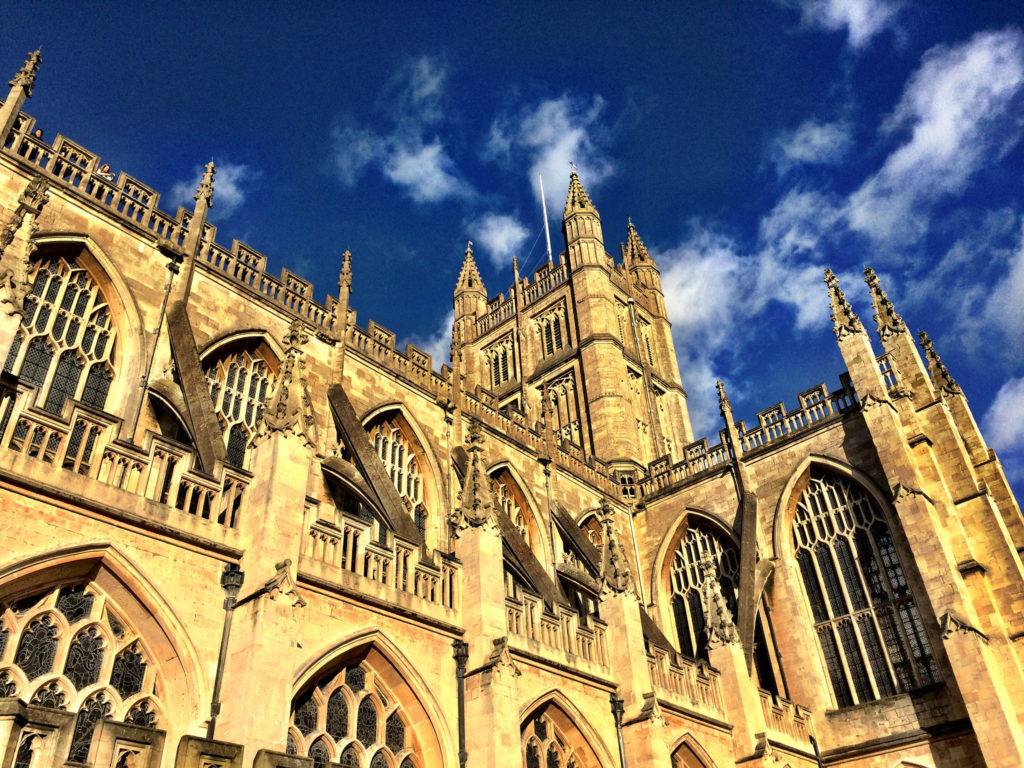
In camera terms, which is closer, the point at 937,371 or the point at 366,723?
the point at 366,723

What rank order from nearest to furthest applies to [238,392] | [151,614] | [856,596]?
[151,614]
[238,392]
[856,596]

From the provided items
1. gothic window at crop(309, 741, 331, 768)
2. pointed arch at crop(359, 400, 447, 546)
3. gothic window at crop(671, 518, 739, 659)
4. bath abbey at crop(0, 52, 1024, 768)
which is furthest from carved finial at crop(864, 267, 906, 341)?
gothic window at crop(309, 741, 331, 768)

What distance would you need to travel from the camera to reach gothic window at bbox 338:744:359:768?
34.0 ft

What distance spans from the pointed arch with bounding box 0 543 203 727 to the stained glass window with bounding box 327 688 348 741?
1977 mm

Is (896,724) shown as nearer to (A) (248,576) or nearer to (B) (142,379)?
(A) (248,576)

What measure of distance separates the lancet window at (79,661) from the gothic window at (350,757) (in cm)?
254

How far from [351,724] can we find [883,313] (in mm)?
18710

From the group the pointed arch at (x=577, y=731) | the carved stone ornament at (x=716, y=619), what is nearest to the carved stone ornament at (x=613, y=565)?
the pointed arch at (x=577, y=731)

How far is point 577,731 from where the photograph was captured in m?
13.6

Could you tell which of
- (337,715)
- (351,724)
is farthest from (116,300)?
(351,724)

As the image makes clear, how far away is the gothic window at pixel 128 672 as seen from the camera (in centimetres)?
880

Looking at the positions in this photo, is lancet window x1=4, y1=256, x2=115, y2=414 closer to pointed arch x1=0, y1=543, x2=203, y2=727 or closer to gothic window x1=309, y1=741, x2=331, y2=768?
pointed arch x1=0, y1=543, x2=203, y2=727

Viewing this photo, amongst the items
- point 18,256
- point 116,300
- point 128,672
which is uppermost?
point 116,300

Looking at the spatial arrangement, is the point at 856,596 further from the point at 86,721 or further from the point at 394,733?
the point at 86,721
